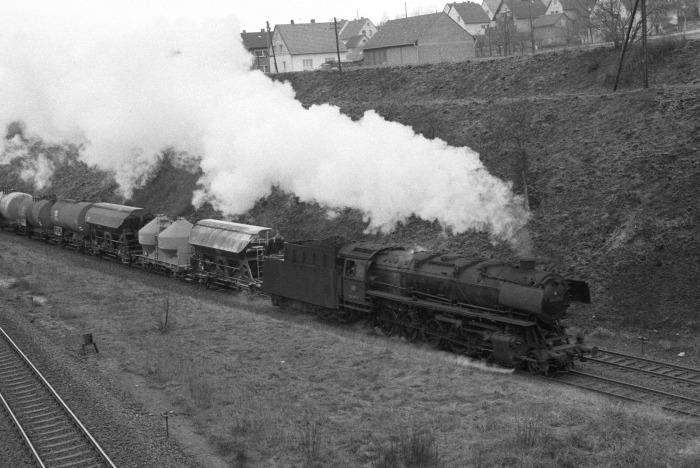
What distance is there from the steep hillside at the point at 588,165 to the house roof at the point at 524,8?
51862 mm

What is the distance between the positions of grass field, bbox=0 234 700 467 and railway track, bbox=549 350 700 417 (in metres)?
0.84

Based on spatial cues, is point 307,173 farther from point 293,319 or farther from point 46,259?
point 46,259

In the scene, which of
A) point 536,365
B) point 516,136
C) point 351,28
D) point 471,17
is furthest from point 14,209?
point 471,17

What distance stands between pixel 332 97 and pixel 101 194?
1855cm

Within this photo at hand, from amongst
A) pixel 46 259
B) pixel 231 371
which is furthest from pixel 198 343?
pixel 46 259

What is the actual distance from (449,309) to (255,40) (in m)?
88.8

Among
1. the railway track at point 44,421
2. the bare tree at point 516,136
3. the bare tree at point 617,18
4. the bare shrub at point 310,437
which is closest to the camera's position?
the bare shrub at point 310,437

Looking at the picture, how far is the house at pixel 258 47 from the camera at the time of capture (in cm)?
8850

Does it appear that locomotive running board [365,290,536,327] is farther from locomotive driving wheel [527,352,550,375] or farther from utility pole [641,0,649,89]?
utility pole [641,0,649,89]

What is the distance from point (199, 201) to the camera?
42.1 meters

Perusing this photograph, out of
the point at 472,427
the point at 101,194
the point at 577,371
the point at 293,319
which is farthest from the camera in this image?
the point at 101,194

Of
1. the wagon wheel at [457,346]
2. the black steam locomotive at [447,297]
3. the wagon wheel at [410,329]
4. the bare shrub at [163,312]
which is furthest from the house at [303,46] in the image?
the wagon wheel at [457,346]

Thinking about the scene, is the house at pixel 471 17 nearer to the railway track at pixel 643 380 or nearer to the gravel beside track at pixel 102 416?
the railway track at pixel 643 380

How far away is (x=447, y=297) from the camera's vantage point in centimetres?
1972
